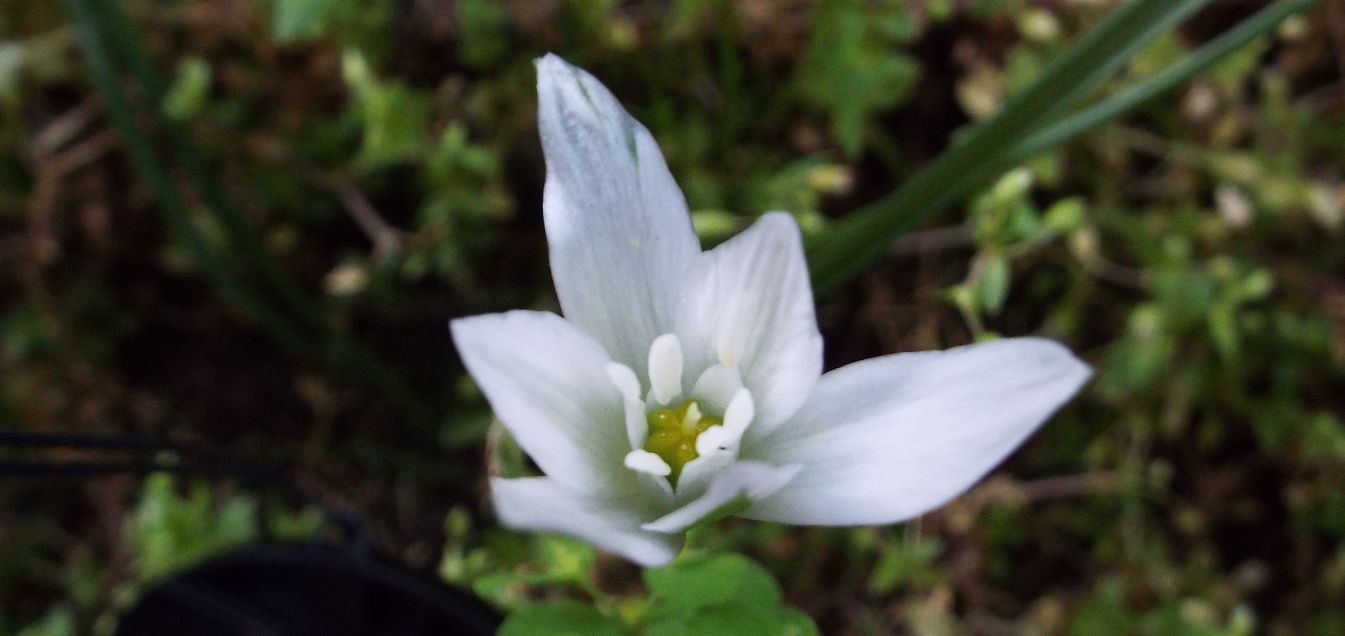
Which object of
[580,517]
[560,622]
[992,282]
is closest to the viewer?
[580,517]

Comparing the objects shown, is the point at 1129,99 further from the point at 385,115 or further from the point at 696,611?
the point at 385,115

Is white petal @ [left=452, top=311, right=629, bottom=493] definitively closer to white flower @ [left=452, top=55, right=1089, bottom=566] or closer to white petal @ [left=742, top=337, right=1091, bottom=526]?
white flower @ [left=452, top=55, right=1089, bottom=566]

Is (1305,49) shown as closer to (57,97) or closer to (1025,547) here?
(1025,547)

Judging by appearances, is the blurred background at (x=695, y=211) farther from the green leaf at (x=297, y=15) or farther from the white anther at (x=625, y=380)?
the white anther at (x=625, y=380)

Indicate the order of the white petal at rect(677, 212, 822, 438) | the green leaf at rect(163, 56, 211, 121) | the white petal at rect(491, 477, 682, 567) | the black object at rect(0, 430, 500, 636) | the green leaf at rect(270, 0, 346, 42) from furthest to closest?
the green leaf at rect(163, 56, 211, 121) < the green leaf at rect(270, 0, 346, 42) < the black object at rect(0, 430, 500, 636) < the white petal at rect(677, 212, 822, 438) < the white petal at rect(491, 477, 682, 567)

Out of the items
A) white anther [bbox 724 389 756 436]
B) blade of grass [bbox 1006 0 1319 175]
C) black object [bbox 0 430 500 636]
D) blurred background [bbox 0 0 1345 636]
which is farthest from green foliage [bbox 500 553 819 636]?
blurred background [bbox 0 0 1345 636]

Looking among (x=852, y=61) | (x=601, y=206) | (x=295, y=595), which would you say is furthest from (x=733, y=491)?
(x=852, y=61)

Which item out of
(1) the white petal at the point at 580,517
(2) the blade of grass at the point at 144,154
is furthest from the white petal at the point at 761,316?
(2) the blade of grass at the point at 144,154

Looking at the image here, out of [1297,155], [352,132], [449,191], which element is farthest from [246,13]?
[1297,155]
